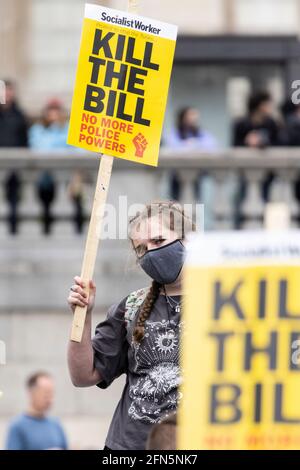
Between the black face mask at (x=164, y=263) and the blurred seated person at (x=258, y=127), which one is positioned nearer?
the black face mask at (x=164, y=263)

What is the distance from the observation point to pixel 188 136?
12609 millimetres

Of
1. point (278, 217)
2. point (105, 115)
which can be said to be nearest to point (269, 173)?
point (278, 217)

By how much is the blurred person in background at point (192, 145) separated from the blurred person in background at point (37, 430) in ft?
8.76

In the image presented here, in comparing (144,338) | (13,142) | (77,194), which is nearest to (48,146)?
(13,142)

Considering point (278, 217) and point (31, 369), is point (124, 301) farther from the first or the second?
point (31, 369)

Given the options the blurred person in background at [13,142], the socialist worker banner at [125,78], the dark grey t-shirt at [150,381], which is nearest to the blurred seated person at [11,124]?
the blurred person in background at [13,142]

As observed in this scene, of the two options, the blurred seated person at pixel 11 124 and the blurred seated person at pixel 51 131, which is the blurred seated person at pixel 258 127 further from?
the blurred seated person at pixel 11 124

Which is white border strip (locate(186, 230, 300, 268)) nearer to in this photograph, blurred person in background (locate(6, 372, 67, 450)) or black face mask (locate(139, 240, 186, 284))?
black face mask (locate(139, 240, 186, 284))

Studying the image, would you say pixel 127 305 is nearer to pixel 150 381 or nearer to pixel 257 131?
pixel 150 381

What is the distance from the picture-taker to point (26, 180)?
1244 centimetres

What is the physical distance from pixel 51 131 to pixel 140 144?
646 cm

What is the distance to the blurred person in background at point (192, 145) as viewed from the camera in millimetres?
12359

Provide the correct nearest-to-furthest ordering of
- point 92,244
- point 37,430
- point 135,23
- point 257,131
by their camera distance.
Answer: point 92,244
point 135,23
point 37,430
point 257,131

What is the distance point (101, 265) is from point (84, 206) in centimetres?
46
